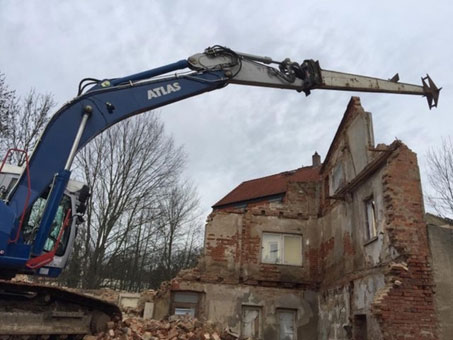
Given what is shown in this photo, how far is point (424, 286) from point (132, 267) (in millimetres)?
24786

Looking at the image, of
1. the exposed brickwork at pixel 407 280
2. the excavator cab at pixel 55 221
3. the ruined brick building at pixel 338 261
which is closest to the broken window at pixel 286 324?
the ruined brick building at pixel 338 261

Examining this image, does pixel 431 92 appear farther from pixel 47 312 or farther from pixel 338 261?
pixel 47 312

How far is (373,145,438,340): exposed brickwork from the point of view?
28.9ft

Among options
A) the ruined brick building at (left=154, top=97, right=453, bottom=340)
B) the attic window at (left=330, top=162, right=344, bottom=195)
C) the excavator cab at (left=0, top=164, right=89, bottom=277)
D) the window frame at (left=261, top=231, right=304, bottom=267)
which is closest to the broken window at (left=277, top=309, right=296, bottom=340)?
the ruined brick building at (left=154, top=97, right=453, bottom=340)

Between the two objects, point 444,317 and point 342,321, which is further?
point 342,321

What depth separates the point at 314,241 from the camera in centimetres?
1559

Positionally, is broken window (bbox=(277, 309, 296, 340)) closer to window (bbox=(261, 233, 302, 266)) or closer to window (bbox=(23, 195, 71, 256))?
window (bbox=(261, 233, 302, 266))

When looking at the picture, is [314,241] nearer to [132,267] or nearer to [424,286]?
[424,286]

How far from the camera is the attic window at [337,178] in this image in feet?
45.1

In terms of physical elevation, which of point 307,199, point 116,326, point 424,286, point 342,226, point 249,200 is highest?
point 249,200

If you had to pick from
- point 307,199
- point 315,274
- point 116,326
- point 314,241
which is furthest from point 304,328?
point 116,326

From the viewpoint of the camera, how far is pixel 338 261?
43.0 ft

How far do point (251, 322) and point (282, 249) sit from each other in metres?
2.86

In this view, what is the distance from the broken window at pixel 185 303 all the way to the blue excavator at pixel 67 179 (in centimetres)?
627
